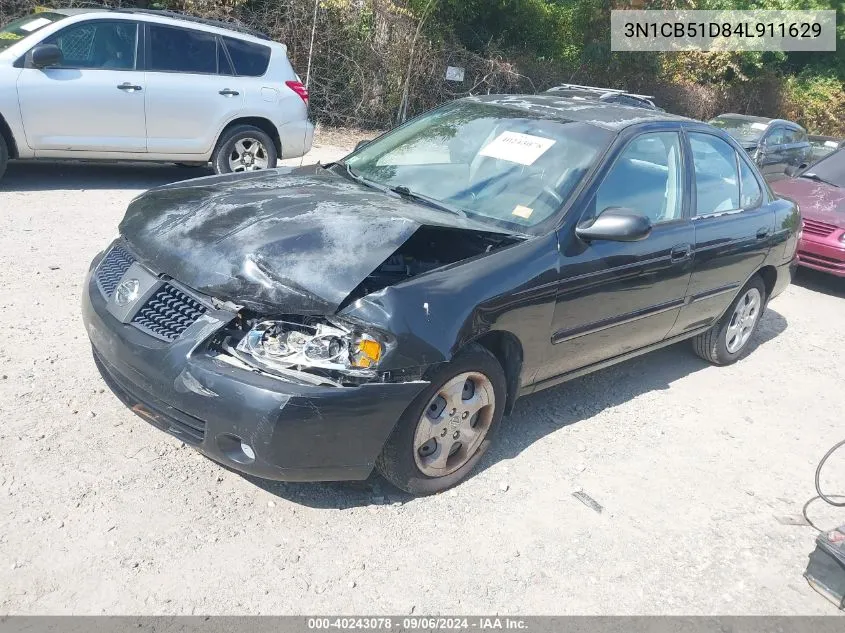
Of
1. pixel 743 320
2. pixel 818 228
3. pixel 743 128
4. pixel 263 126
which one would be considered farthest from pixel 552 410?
pixel 743 128

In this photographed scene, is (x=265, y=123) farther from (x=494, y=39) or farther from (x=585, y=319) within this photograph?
(x=494, y=39)

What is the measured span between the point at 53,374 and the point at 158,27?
17.6 ft

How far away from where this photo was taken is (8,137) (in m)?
7.75

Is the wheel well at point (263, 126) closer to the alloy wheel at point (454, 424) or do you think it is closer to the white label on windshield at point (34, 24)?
the white label on windshield at point (34, 24)

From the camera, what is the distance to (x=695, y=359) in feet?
20.1

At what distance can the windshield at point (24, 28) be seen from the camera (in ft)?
25.8

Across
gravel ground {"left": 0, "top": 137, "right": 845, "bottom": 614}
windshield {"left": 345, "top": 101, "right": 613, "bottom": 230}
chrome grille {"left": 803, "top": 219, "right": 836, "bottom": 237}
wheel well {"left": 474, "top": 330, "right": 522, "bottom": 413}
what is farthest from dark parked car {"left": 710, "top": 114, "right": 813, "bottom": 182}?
wheel well {"left": 474, "top": 330, "right": 522, "bottom": 413}

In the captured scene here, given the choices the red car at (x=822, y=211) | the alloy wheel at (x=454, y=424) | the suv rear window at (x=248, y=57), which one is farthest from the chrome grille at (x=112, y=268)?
the red car at (x=822, y=211)

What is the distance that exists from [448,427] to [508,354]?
1.73 feet

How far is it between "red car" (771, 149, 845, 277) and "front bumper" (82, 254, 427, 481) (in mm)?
6326

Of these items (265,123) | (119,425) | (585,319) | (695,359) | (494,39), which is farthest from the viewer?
(494,39)

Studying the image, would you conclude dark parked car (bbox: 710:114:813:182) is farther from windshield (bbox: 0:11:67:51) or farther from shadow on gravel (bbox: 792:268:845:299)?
windshield (bbox: 0:11:67:51)

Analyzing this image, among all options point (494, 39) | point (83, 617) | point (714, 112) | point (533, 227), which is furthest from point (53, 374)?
point (714, 112)

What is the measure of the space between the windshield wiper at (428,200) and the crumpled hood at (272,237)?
10cm
